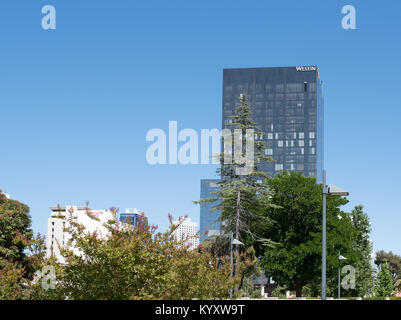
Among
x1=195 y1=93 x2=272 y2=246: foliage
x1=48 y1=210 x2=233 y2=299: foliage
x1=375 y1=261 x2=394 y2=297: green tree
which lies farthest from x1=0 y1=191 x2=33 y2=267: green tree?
x1=375 y1=261 x2=394 y2=297: green tree

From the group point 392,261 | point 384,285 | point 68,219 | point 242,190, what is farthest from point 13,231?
point 392,261

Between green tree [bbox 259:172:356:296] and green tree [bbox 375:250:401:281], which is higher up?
green tree [bbox 259:172:356:296]

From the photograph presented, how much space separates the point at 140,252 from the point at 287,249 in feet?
169

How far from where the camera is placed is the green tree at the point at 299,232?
6309 centimetres

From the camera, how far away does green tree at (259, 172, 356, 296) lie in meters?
63.1

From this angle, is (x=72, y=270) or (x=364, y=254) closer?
(x=72, y=270)

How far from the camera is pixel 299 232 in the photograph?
66062 mm

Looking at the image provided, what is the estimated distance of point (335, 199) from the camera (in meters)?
67.9

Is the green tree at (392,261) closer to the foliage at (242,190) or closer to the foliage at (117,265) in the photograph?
the foliage at (242,190)

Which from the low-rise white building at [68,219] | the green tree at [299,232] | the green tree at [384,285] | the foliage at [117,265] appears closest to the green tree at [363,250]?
the green tree at [384,285]

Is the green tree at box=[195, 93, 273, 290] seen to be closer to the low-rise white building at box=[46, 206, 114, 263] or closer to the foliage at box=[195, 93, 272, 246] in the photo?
the foliage at box=[195, 93, 272, 246]
